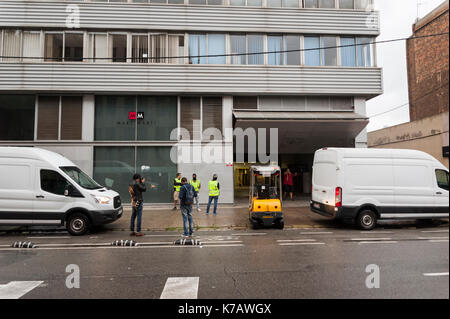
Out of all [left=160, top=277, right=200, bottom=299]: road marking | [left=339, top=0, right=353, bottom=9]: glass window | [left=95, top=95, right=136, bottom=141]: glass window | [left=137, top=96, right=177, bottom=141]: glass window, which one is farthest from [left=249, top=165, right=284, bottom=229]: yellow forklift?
[left=339, top=0, right=353, bottom=9]: glass window

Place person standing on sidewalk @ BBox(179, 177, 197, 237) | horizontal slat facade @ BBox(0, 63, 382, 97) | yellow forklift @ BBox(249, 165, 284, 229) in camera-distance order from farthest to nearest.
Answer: horizontal slat facade @ BBox(0, 63, 382, 97) → yellow forklift @ BBox(249, 165, 284, 229) → person standing on sidewalk @ BBox(179, 177, 197, 237)

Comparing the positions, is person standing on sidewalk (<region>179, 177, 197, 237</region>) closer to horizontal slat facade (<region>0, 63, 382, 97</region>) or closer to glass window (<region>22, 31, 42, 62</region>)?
horizontal slat facade (<region>0, 63, 382, 97</region>)

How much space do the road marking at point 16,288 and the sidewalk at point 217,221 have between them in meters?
5.42

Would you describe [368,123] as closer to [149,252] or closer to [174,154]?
[174,154]

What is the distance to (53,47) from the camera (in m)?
16.2

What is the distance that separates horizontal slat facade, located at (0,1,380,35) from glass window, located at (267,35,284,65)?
510mm

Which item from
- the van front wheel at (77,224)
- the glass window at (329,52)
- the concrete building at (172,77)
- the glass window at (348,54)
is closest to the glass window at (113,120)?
the concrete building at (172,77)

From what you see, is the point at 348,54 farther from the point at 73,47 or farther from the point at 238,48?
the point at 73,47

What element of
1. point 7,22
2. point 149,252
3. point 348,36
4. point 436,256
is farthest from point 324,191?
point 7,22

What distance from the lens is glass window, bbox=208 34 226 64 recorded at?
16719 mm

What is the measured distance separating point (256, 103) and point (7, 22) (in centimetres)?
1533

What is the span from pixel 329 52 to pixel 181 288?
17.1 meters

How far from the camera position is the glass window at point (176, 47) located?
1662 cm

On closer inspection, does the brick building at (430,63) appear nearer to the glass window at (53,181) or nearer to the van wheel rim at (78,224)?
the van wheel rim at (78,224)
